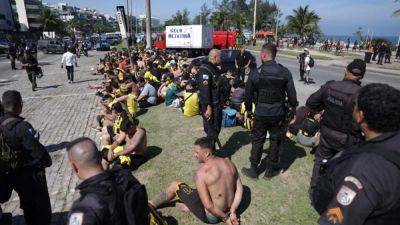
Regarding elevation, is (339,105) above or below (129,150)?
above

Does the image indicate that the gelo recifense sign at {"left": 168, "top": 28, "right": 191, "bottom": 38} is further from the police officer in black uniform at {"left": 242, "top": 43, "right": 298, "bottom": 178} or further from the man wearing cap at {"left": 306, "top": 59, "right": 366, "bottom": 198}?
the man wearing cap at {"left": 306, "top": 59, "right": 366, "bottom": 198}

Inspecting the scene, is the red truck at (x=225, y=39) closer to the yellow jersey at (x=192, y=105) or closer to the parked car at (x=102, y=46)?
the parked car at (x=102, y=46)

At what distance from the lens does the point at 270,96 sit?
5.17 m

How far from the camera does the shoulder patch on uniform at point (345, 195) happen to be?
1790mm

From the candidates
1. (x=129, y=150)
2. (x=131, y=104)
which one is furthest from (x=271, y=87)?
(x=131, y=104)

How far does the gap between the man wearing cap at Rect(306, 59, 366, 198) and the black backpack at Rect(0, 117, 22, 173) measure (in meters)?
3.61

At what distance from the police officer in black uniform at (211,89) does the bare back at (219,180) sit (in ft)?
6.36

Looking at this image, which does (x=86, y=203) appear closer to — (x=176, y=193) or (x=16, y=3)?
(x=176, y=193)

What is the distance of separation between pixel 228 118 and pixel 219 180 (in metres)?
4.48

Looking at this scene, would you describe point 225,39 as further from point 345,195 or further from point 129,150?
point 345,195

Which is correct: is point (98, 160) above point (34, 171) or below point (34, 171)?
above

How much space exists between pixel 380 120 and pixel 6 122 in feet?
13.0

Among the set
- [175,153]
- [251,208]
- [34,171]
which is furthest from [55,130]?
[251,208]

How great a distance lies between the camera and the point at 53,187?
6.11m
